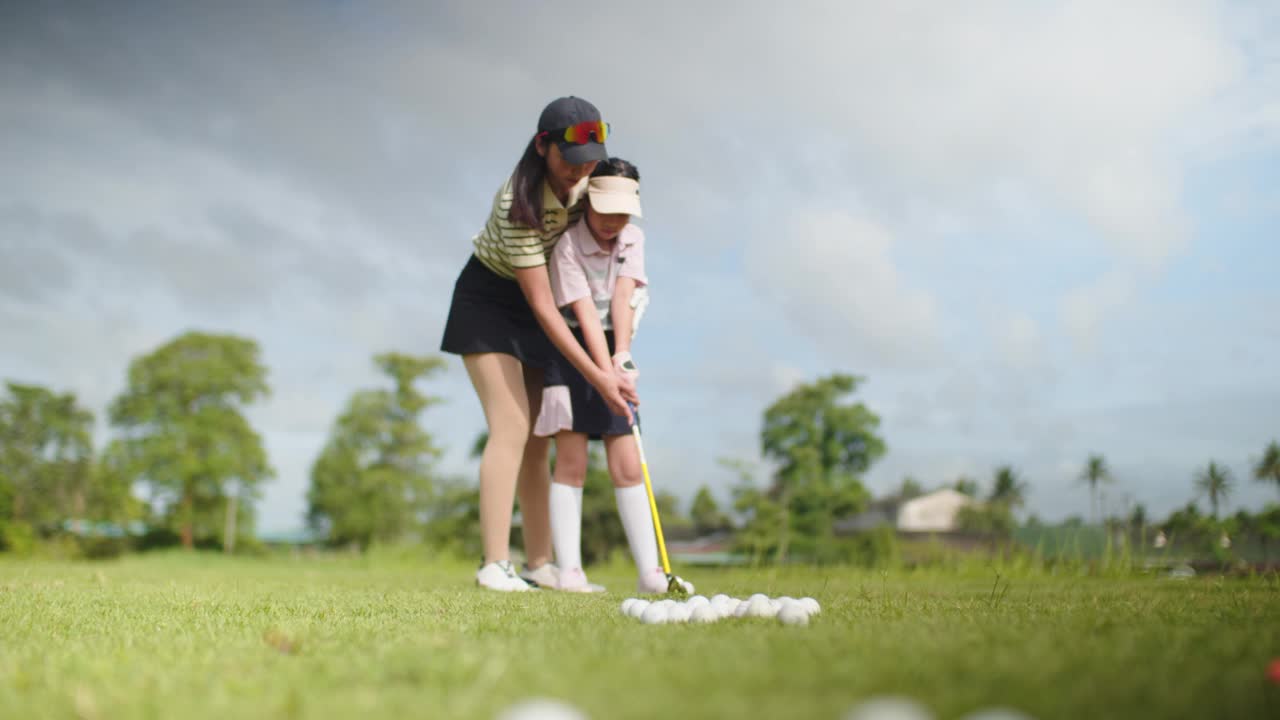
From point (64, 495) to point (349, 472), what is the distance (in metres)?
12.7

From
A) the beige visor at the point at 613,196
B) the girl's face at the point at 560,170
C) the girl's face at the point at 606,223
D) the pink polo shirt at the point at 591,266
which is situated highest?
the girl's face at the point at 560,170

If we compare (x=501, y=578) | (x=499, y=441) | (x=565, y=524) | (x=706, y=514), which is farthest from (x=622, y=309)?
(x=706, y=514)

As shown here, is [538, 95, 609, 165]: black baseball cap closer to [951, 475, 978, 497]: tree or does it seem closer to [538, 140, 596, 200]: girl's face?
[538, 140, 596, 200]: girl's face

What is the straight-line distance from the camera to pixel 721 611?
8.52 ft

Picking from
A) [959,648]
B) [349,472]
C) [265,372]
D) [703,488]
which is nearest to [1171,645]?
[959,648]

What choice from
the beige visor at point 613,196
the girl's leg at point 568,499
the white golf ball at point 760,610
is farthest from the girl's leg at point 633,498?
the white golf ball at point 760,610

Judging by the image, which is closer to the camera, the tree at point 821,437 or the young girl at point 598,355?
the young girl at point 598,355

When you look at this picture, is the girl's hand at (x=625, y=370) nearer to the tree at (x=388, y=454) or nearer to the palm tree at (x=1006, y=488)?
the tree at (x=388, y=454)

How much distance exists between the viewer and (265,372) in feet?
124

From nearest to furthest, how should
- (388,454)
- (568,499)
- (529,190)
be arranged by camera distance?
(529,190) → (568,499) → (388,454)

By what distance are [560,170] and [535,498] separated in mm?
1965

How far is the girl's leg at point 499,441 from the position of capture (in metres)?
4.63

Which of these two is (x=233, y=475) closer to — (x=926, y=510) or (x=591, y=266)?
(x=591, y=266)

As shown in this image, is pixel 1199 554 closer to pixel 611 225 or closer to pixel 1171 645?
pixel 611 225
